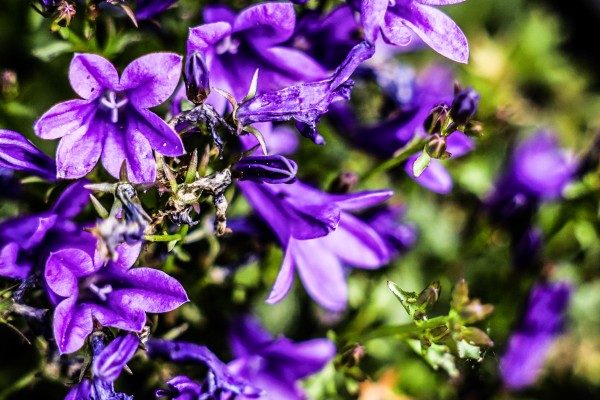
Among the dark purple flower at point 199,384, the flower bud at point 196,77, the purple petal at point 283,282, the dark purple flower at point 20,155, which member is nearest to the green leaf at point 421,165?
the purple petal at point 283,282

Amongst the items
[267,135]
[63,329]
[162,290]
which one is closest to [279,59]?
[267,135]

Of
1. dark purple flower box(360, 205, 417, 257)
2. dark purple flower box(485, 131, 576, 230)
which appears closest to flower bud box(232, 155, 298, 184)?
dark purple flower box(360, 205, 417, 257)

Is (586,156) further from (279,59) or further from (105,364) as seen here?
(105,364)

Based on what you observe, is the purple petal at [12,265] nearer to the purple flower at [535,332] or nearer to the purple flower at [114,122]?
the purple flower at [114,122]

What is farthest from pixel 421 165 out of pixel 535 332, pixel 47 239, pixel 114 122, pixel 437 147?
pixel 535 332

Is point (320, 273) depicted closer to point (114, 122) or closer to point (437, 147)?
point (437, 147)

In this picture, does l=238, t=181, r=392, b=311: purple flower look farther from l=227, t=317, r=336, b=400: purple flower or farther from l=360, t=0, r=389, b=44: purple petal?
l=360, t=0, r=389, b=44: purple petal

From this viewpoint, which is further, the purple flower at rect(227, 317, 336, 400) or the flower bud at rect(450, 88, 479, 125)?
the purple flower at rect(227, 317, 336, 400)
